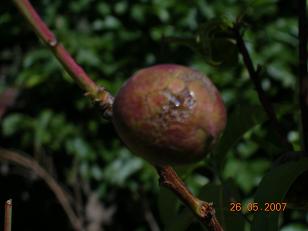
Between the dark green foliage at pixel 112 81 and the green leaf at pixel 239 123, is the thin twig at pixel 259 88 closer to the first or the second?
the green leaf at pixel 239 123

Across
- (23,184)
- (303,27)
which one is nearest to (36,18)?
(303,27)

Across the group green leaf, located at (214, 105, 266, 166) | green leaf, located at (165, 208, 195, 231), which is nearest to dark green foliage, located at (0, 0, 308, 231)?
green leaf, located at (214, 105, 266, 166)

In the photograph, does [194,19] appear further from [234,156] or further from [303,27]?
[303,27]

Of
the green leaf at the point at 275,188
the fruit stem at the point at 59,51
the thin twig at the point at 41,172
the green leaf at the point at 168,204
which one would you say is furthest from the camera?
the thin twig at the point at 41,172

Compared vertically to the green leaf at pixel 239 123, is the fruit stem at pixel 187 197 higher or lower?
lower

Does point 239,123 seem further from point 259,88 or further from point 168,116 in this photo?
point 168,116

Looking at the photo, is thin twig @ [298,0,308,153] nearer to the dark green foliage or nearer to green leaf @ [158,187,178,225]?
green leaf @ [158,187,178,225]

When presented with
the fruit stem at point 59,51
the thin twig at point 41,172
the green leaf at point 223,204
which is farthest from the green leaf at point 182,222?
the thin twig at point 41,172
